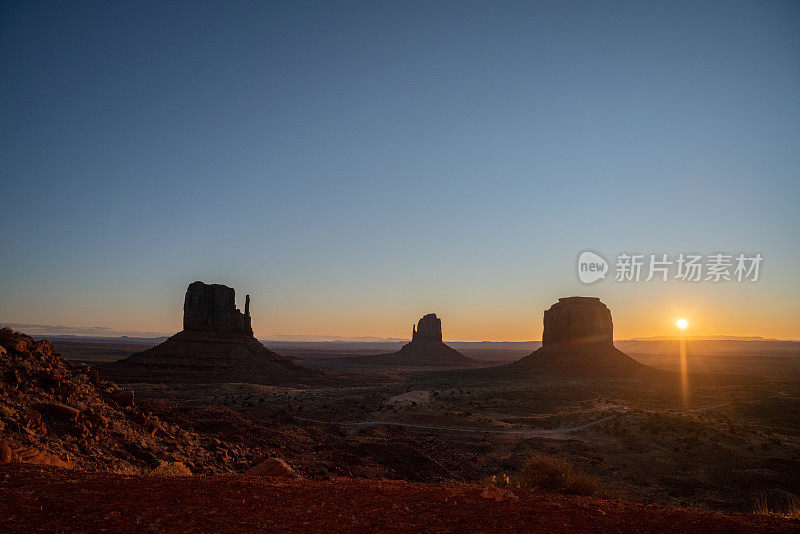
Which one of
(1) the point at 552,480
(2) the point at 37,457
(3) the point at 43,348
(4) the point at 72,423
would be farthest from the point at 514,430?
(2) the point at 37,457

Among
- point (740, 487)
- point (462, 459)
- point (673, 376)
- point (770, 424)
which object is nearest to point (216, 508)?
point (462, 459)

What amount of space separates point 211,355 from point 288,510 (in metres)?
70.8

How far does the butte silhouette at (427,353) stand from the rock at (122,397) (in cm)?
11081

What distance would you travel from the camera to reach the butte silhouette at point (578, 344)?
74375mm

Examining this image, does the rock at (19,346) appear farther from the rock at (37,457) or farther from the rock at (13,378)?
the rock at (37,457)

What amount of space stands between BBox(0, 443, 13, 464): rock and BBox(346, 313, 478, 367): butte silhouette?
117 m

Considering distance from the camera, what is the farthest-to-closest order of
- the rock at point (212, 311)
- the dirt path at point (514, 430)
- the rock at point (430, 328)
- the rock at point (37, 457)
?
1. the rock at point (430, 328)
2. the rock at point (212, 311)
3. the dirt path at point (514, 430)
4. the rock at point (37, 457)

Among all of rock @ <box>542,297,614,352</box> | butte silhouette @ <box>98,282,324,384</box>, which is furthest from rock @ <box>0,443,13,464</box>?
rock @ <box>542,297,614,352</box>

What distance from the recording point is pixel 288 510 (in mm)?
7645

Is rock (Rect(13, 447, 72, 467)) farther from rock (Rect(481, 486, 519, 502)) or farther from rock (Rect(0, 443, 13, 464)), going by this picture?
rock (Rect(481, 486, 519, 502))

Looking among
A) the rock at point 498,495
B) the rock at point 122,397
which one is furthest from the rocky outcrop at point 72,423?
the rock at point 498,495

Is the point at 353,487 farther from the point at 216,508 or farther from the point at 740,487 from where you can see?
the point at 740,487

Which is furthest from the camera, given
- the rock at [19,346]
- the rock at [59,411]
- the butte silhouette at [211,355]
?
the butte silhouette at [211,355]

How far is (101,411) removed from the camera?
13594 mm
